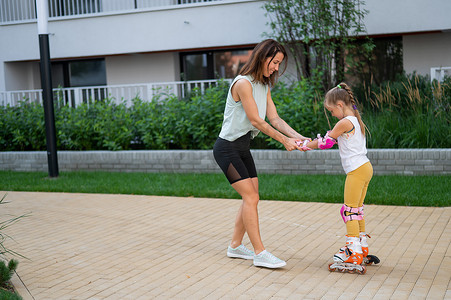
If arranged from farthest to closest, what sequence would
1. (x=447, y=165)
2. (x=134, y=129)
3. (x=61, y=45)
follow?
(x=61, y=45)
(x=134, y=129)
(x=447, y=165)

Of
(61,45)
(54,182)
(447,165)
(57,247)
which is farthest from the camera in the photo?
(61,45)

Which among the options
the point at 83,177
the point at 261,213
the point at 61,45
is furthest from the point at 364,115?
the point at 61,45

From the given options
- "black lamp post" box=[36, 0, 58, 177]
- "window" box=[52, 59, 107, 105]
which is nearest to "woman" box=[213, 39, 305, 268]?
"black lamp post" box=[36, 0, 58, 177]

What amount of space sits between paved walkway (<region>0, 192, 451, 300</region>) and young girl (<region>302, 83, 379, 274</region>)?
0.15 meters

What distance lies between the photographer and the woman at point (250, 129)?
5.20 meters

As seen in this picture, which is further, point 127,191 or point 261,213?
point 127,191

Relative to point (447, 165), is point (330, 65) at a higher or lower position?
higher

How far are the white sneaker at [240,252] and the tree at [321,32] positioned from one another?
7.38m

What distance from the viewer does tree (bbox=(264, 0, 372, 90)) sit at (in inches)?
509

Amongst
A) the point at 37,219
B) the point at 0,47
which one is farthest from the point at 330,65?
the point at 0,47

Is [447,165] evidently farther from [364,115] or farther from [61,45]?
[61,45]

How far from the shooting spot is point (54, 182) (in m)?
10.7

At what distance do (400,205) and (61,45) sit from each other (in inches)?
484

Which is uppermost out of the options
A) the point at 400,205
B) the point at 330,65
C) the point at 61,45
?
the point at 61,45
